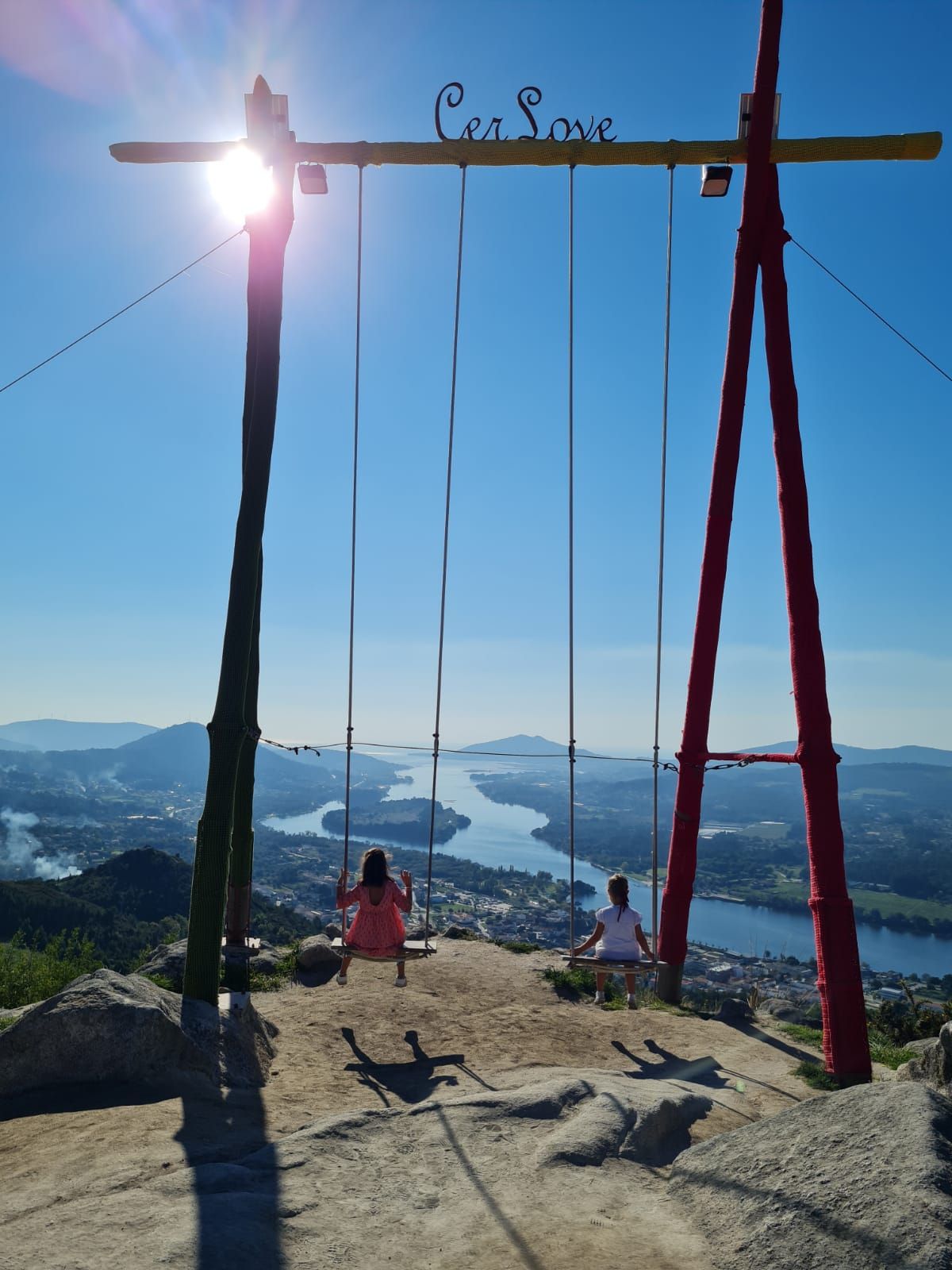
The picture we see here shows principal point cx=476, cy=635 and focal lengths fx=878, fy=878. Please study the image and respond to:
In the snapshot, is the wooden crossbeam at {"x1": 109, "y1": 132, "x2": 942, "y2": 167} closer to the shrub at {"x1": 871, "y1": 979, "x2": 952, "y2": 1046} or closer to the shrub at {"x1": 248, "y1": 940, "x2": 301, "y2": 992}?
the shrub at {"x1": 248, "y1": 940, "x2": 301, "y2": 992}

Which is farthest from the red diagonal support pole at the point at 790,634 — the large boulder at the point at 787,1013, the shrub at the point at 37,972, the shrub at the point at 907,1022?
the shrub at the point at 37,972

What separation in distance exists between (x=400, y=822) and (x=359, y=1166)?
90.8m

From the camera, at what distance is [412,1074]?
22.6ft

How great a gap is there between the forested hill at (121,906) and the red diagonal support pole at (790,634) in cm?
1607

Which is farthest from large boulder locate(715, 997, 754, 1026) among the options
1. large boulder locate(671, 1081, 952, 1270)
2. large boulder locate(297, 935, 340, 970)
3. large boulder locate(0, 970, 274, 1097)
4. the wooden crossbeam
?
the wooden crossbeam

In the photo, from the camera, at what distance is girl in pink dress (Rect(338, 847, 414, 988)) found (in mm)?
8141

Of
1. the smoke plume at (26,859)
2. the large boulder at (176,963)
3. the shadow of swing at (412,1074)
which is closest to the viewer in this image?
the shadow of swing at (412,1074)

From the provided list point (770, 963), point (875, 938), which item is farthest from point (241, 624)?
point (875, 938)

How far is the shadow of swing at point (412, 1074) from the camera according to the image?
6.39 meters

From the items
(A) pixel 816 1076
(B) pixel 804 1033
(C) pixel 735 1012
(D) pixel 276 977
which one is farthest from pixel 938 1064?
(D) pixel 276 977

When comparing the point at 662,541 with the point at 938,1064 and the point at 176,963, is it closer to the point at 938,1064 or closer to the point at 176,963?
the point at 938,1064

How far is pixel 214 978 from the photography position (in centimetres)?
665

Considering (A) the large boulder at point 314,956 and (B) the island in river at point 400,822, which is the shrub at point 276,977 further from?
(B) the island in river at point 400,822

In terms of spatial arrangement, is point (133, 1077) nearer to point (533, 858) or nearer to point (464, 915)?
point (464, 915)
